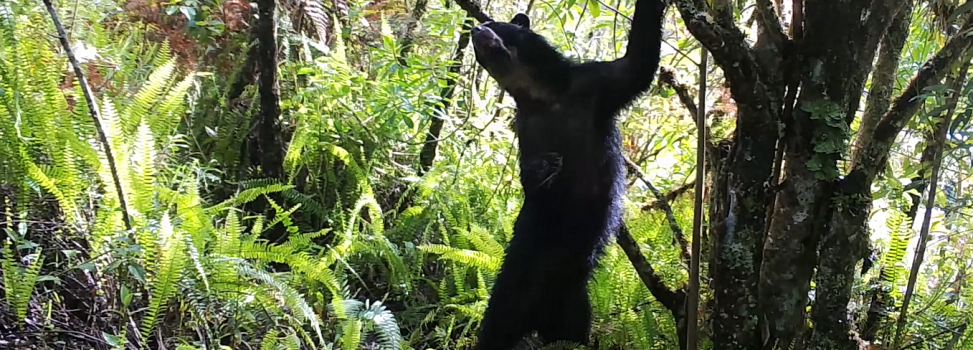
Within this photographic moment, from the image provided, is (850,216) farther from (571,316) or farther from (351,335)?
(351,335)

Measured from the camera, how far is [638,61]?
273 cm

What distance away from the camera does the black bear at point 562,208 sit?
300 centimetres

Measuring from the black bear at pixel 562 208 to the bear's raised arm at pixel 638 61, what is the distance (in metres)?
0.01

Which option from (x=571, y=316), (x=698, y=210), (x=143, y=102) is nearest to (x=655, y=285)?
(x=571, y=316)

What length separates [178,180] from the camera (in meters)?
3.81

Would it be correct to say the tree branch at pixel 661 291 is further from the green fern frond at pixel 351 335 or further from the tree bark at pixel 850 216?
the green fern frond at pixel 351 335

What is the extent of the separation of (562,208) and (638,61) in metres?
0.68

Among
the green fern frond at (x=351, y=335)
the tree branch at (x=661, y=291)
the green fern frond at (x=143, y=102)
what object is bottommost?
the green fern frond at (x=351, y=335)

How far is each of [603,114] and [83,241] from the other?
6.94 ft

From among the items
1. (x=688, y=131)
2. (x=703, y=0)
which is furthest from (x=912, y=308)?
(x=703, y=0)

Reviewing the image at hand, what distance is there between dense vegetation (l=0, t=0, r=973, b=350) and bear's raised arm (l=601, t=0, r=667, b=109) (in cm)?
11

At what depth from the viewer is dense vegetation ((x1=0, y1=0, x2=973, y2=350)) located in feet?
6.96

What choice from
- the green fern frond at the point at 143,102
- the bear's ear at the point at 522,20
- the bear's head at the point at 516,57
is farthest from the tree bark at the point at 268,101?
the bear's ear at the point at 522,20

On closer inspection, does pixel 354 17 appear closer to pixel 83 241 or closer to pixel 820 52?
pixel 83 241
